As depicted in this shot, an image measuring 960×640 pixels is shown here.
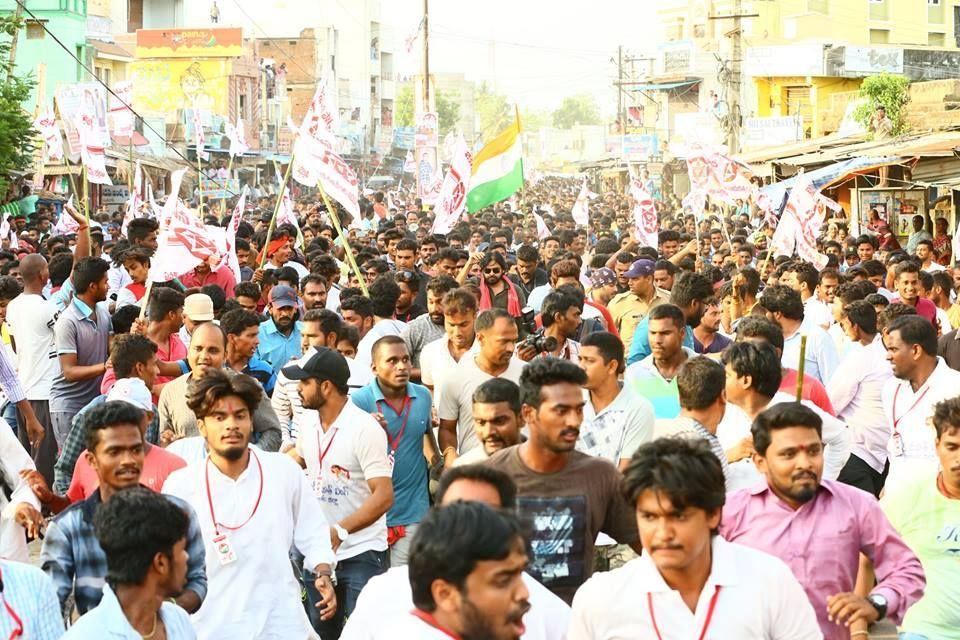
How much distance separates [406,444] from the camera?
7551mm

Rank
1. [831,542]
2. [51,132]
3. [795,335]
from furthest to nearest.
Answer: [51,132], [795,335], [831,542]

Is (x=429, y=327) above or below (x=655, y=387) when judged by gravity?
above

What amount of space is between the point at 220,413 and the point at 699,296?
471 centimetres

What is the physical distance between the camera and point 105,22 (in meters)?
61.2

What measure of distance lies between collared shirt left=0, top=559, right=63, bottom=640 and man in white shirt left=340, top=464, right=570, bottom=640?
83cm

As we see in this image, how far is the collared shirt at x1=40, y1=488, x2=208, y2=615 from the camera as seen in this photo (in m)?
4.88

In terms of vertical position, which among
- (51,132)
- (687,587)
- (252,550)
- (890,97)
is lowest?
(252,550)

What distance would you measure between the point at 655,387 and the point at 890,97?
2858 centimetres

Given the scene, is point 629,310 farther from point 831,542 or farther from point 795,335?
point 831,542

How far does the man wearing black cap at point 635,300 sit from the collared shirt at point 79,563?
673 cm

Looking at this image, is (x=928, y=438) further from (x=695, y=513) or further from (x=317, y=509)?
(x=695, y=513)

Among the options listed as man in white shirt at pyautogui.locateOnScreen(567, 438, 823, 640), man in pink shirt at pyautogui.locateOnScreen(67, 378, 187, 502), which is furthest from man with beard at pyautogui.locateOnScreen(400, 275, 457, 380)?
man in white shirt at pyautogui.locateOnScreen(567, 438, 823, 640)

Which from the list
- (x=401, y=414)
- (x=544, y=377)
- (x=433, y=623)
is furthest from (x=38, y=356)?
(x=433, y=623)

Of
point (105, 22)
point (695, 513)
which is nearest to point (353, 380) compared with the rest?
point (695, 513)
